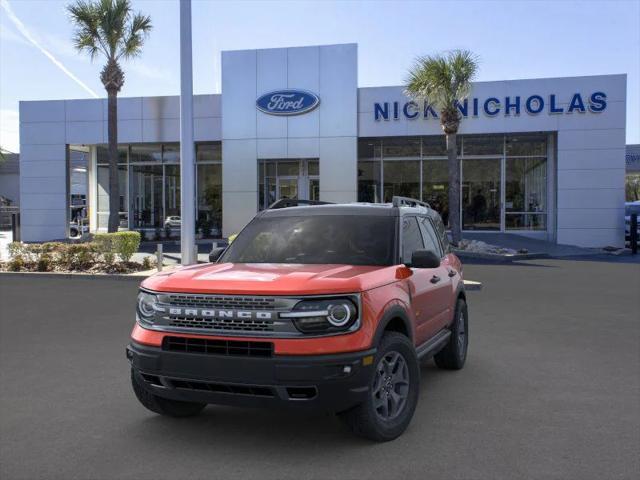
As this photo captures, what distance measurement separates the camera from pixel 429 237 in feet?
20.4

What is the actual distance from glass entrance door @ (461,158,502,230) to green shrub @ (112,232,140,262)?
1578 centimetres

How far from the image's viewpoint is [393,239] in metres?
5.15

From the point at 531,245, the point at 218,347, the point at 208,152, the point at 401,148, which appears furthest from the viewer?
the point at 208,152

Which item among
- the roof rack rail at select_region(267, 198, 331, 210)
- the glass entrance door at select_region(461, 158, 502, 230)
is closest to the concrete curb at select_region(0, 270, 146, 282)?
the roof rack rail at select_region(267, 198, 331, 210)

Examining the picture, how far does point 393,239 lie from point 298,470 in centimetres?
203

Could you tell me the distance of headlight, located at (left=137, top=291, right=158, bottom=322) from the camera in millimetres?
4426

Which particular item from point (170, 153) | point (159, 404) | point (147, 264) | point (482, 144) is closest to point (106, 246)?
point (147, 264)

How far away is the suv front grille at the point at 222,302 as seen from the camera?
4.08 metres

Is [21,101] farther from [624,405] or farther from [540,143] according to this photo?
[624,405]

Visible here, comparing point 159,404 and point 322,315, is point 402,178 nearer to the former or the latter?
point 159,404

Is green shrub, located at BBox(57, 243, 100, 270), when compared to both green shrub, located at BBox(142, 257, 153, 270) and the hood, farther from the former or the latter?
the hood

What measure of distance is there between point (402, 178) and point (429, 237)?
22.3 metres

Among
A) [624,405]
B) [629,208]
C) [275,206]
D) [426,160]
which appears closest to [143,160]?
[426,160]

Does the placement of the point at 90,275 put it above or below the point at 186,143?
below
